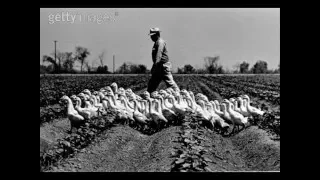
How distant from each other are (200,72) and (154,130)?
1479 mm

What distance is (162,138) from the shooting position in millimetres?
9578

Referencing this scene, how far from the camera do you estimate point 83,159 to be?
8750mm

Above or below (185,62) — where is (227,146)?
below

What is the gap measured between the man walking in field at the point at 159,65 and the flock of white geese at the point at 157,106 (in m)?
0.16

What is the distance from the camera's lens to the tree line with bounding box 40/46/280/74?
9633mm

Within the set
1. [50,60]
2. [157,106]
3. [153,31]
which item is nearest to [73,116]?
[50,60]

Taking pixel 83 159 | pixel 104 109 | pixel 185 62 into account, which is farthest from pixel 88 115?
pixel 185 62

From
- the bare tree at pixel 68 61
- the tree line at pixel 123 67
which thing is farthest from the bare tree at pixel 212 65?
the bare tree at pixel 68 61

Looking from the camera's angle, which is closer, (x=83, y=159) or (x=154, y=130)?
(x=83, y=159)

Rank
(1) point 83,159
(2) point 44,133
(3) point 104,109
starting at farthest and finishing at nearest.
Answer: (3) point 104,109 → (2) point 44,133 → (1) point 83,159

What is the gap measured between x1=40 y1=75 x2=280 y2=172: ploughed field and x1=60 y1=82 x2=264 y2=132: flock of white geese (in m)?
0.13

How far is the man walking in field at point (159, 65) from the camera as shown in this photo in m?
9.60

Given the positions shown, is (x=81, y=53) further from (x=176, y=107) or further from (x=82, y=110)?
(x=176, y=107)
